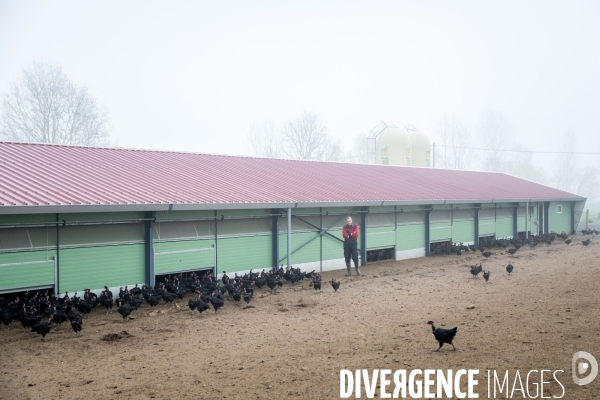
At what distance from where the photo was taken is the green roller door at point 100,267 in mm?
12953

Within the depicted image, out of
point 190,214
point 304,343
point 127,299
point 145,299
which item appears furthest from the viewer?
point 190,214

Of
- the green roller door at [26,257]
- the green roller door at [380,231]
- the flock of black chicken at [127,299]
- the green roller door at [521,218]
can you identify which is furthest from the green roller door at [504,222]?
the green roller door at [26,257]

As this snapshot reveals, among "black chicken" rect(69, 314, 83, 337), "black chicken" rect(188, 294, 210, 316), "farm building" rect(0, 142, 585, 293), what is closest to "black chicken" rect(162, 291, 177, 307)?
"black chicken" rect(188, 294, 210, 316)

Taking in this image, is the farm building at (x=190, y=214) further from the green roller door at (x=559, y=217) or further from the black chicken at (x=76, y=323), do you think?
the green roller door at (x=559, y=217)

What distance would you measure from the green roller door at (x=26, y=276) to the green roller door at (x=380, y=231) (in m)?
12.6

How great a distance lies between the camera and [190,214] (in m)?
15.6

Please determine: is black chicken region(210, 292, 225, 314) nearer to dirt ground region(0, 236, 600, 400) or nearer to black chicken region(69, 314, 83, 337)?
dirt ground region(0, 236, 600, 400)

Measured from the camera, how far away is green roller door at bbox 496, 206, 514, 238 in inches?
1132

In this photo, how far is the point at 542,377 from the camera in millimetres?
6605

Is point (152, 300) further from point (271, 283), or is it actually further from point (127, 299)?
point (271, 283)

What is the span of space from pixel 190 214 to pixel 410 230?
37.5 feet

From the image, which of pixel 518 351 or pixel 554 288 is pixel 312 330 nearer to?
pixel 518 351

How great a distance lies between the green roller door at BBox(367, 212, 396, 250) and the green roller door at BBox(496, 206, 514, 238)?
9.74 meters

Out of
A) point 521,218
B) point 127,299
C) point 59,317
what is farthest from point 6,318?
point 521,218
